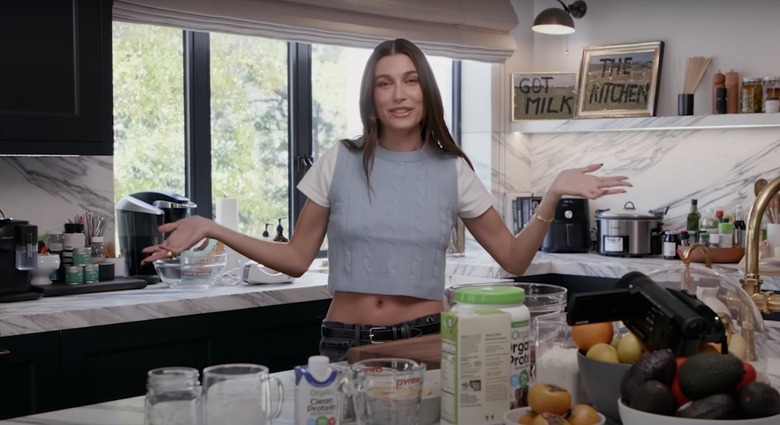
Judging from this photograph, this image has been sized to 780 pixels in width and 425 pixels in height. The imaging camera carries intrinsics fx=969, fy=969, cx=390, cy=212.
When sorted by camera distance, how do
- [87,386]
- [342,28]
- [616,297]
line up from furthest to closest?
[342,28] < [87,386] < [616,297]

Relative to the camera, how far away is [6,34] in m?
3.29

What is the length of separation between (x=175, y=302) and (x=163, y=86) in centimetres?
128

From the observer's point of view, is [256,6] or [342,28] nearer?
[256,6]

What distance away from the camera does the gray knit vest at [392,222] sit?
265cm

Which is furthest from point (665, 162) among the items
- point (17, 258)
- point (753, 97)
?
point (17, 258)

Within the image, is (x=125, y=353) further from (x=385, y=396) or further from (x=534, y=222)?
(x=385, y=396)

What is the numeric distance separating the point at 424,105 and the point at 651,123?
255cm

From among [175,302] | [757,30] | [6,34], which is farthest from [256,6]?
[757,30]

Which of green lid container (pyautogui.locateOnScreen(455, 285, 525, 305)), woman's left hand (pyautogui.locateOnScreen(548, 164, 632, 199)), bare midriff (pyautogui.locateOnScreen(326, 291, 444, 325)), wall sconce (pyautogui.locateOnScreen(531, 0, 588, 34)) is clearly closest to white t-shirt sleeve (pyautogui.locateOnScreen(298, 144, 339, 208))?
bare midriff (pyautogui.locateOnScreen(326, 291, 444, 325))

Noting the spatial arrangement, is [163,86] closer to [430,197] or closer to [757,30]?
[430,197]

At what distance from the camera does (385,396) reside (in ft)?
4.73

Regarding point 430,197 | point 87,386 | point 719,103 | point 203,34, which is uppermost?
point 203,34

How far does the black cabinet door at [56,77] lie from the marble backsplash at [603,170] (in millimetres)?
331

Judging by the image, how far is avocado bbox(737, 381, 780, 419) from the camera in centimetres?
139
